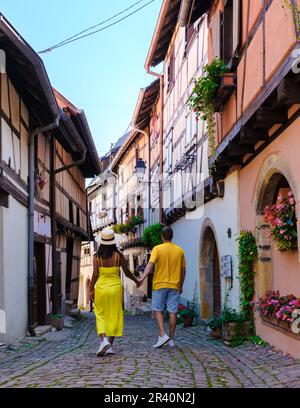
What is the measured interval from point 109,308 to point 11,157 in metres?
3.62

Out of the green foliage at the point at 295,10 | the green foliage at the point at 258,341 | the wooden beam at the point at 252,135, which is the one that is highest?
the green foliage at the point at 295,10

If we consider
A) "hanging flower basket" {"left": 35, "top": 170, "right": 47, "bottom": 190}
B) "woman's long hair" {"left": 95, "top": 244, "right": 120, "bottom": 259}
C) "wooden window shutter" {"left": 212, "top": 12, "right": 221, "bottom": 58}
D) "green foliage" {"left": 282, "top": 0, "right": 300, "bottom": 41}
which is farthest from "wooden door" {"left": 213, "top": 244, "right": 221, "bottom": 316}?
"green foliage" {"left": 282, "top": 0, "right": 300, "bottom": 41}

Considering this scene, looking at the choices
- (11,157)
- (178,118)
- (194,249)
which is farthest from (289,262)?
(178,118)

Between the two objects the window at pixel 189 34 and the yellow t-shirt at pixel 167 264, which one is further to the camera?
the window at pixel 189 34

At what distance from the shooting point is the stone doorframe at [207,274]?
488 inches

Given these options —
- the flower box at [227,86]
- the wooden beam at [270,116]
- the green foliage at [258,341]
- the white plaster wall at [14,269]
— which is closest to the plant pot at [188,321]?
the white plaster wall at [14,269]

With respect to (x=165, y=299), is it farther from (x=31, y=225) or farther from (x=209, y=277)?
(x=209, y=277)

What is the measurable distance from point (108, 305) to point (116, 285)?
24 centimetres

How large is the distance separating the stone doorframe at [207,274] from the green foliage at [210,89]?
10.1ft

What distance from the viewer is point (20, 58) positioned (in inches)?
350

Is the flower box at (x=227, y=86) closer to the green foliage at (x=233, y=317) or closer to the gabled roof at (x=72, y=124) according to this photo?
the green foliage at (x=233, y=317)

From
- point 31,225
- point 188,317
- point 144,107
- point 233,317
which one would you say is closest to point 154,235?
point 144,107

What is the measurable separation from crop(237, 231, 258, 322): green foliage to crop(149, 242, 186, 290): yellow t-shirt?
1.09 m

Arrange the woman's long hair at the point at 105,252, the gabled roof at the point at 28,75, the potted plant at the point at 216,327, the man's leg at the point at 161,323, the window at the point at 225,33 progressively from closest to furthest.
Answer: the woman's long hair at the point at 105,252, the man's leg at the point at 161,323, the gabled roof at the point at 28,75, the potted plant at the point at 216,327, the window at the point at 225,33
